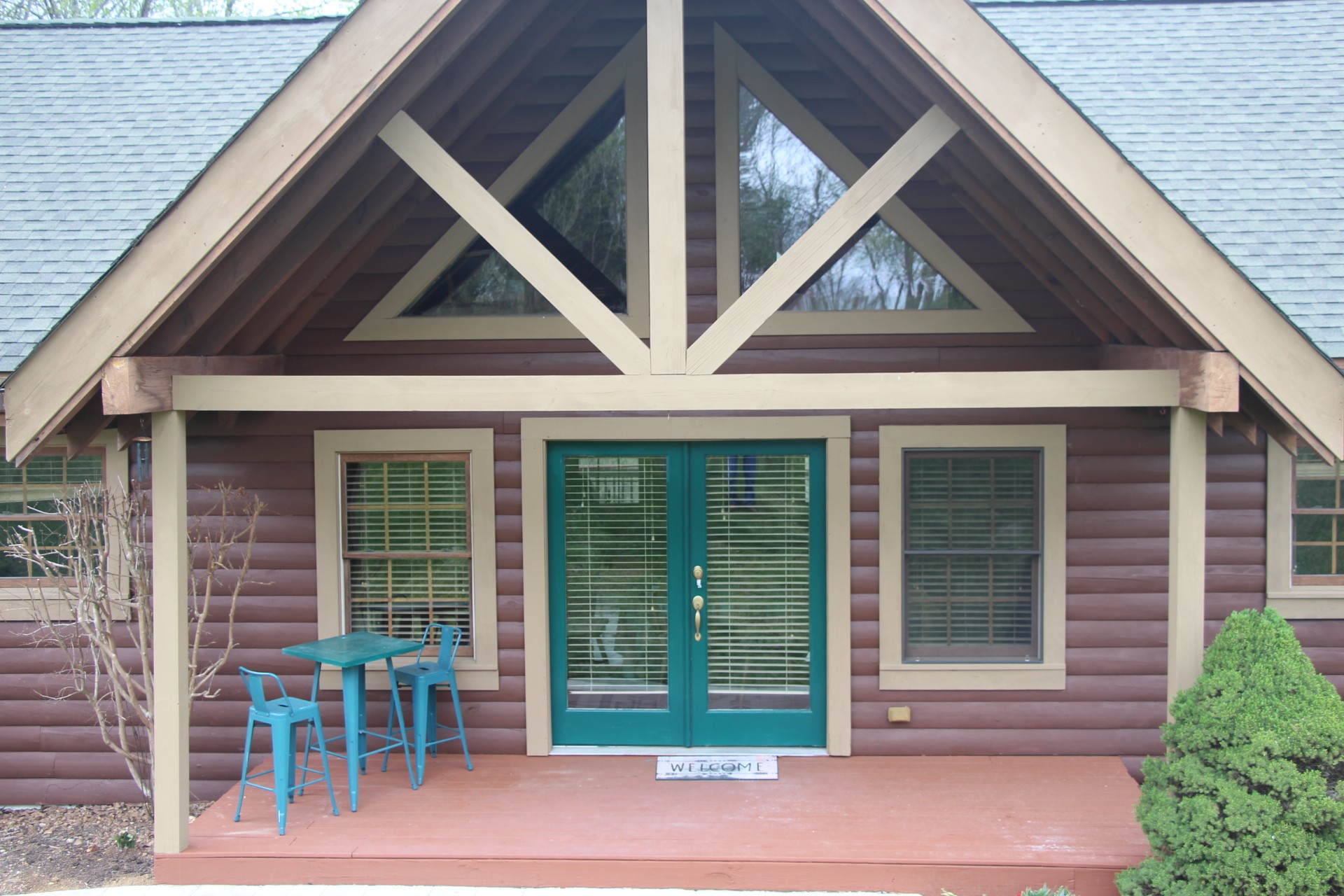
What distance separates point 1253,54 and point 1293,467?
11.6 feet

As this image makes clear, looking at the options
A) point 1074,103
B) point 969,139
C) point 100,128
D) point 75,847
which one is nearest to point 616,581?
point 969,139

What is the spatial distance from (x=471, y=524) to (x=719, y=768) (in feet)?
6.91

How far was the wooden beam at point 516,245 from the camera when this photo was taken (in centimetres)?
457

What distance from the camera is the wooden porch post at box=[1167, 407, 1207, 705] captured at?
4.58 metres

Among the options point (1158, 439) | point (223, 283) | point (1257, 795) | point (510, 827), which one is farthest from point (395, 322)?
point (1257, 795)

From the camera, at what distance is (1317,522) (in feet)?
20.7

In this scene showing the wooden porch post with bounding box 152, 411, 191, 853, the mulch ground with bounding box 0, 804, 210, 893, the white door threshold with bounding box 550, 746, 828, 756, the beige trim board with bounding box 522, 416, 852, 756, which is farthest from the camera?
the white door threshold with bounding box 550, 746, 828, 756

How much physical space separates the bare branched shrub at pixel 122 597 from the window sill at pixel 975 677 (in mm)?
3954

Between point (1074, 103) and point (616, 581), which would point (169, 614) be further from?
point (1074, 103)

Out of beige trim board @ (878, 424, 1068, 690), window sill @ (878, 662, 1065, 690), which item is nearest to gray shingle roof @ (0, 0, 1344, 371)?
beige trim board @ (878, 424, 1068, 690)

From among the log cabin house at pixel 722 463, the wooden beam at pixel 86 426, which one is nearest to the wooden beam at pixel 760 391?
the wooden beam at pixel 86 426

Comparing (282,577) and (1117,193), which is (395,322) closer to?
(282,577)

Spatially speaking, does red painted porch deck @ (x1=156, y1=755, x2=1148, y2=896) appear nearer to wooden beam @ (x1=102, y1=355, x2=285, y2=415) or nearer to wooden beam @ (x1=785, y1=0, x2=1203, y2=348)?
wooden beam @ (x1=102, y1=355, x2=285, y2=415)

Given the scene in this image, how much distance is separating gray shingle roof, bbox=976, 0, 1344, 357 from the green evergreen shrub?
1953 millimetres
